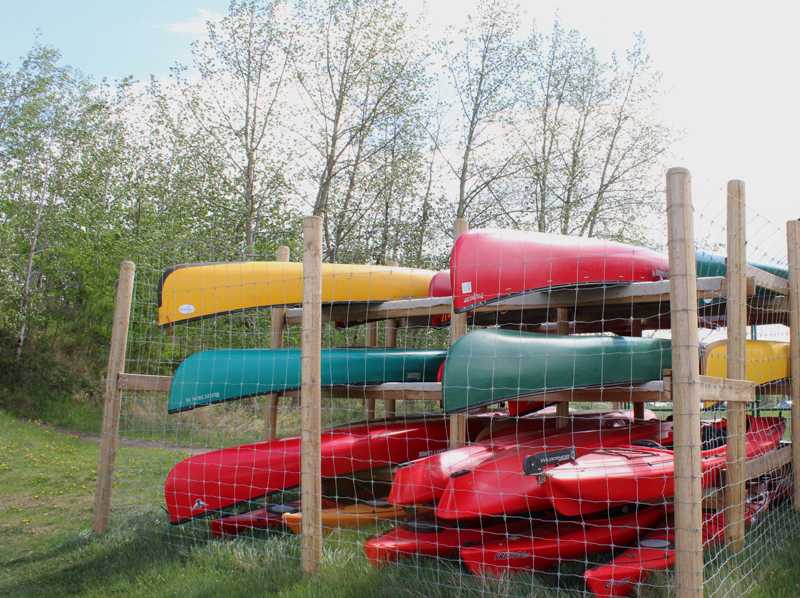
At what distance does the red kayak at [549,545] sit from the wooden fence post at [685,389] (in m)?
0.59

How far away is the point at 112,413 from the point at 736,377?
4.55m

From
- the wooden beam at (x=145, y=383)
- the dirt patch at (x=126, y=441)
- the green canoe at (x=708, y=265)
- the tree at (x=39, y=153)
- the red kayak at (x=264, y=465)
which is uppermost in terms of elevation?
the tree at (x=39, y=153)

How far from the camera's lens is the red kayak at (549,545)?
3.26m

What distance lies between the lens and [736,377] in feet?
11.4

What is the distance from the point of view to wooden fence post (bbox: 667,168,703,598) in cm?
249

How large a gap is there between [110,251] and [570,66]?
13154 mm

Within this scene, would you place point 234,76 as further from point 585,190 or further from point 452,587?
point 452,587

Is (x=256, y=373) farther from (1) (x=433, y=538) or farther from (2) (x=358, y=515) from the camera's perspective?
(1) (x=433, y=538)

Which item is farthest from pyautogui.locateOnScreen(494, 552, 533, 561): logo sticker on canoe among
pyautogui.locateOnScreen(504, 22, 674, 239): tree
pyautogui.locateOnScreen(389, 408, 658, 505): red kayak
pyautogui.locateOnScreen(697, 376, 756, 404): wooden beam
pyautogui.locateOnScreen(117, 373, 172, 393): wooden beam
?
pyautogui.locateOnScreen(504, 22, 674, 239): tree

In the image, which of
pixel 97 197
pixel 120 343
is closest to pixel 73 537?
pixel 120 343

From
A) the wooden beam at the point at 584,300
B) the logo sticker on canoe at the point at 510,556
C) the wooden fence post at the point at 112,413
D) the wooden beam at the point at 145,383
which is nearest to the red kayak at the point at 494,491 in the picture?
the logo sticker on canoe at the point at 510,556

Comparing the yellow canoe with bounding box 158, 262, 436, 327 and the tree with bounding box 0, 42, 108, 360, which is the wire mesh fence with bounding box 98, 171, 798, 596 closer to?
the yellow canoe with bounding box 158, 262, 436, 327

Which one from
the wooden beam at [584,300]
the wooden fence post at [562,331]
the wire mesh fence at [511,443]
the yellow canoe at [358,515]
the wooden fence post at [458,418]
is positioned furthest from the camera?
the wooden fence post at [562,331]

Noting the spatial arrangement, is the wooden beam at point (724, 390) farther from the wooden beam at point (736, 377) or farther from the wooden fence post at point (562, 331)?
the wooden fence post at point (562, 331)
